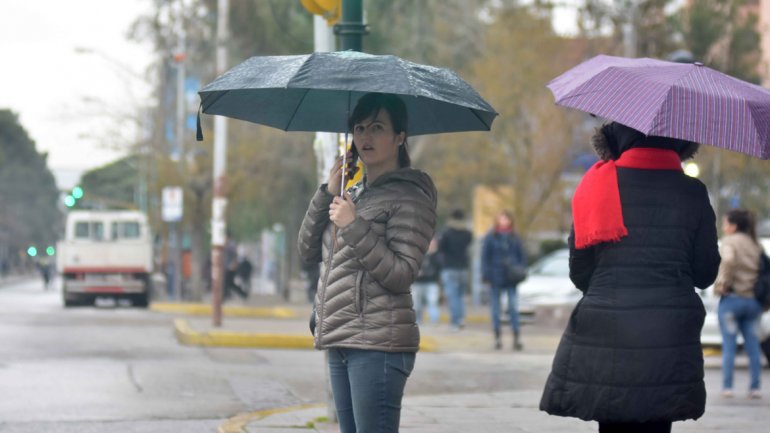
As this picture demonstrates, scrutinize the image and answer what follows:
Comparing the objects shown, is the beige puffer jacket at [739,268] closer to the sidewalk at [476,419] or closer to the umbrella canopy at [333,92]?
the sidewalk at [476,419]

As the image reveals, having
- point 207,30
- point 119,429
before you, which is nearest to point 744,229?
point 119,429

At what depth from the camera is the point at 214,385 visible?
1195 cm

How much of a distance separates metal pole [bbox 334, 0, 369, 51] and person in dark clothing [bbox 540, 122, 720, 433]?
3.67m

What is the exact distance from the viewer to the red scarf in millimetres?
4918

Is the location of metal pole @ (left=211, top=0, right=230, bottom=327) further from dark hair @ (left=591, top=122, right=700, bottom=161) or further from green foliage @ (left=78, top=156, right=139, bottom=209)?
green foliage @ (left=78, top=156, right=139, bottom=209)

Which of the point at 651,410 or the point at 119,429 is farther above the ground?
the point at 651,410

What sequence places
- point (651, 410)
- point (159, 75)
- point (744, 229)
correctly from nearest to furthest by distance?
point (651, 410) → point (744, 229) → point (159, 75)

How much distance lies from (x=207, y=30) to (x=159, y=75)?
936cm

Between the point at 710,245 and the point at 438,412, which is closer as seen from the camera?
the point at 710,245

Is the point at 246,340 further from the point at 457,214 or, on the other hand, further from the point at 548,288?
the point at 548,288

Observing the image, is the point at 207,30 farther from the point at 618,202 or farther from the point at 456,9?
the point at 618,202

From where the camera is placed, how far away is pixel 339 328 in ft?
16.6

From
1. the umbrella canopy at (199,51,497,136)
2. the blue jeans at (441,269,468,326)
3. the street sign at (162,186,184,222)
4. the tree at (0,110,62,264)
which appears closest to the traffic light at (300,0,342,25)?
the umbrella canopy at (199,51,497,136)

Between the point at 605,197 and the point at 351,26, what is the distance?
3.86 m
